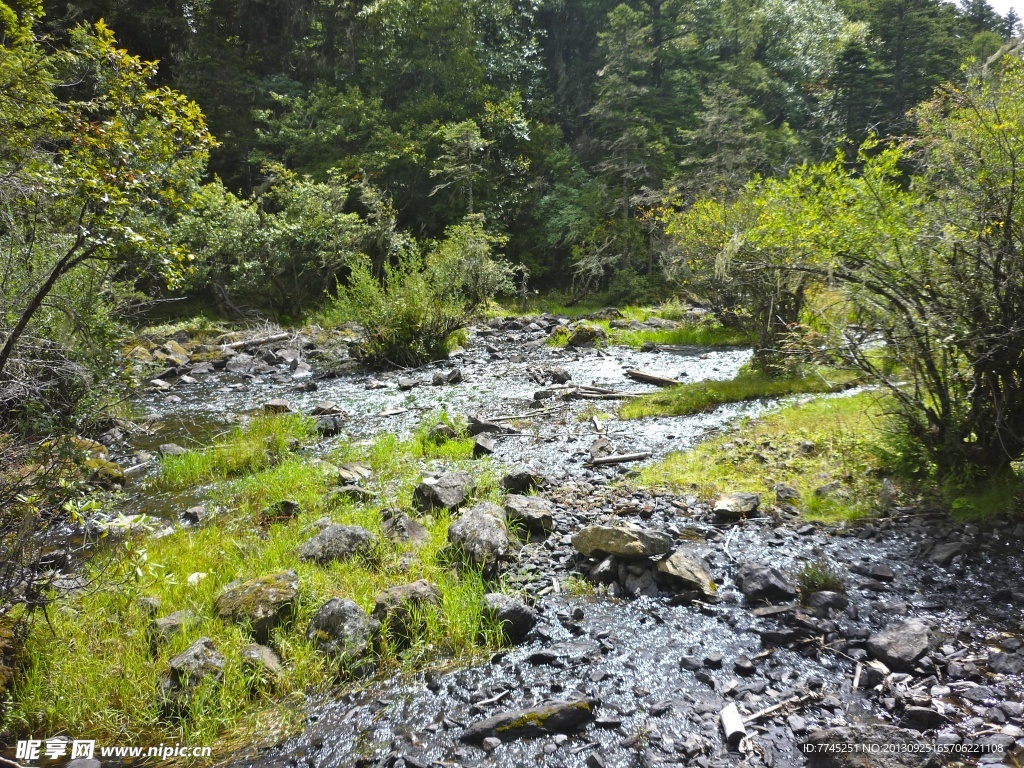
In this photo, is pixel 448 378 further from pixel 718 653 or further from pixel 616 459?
pixel 718 653

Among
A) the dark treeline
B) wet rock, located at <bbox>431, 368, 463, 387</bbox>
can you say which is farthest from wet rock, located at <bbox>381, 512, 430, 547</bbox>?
the dark treeline

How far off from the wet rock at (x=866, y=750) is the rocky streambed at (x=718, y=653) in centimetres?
1

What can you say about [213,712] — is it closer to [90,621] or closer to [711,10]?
[90,621]

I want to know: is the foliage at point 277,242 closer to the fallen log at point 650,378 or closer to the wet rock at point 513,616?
the fallen log at point 650,378

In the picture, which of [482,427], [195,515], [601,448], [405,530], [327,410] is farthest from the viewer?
[327,410]

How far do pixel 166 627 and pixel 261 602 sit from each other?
0.72 meters

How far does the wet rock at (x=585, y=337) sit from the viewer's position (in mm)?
19594

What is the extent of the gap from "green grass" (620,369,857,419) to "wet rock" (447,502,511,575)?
5.52m

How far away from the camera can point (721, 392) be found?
11.4 metres

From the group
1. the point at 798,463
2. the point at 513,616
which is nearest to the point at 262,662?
the point at 513,616

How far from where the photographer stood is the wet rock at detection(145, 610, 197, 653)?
431 centimetres

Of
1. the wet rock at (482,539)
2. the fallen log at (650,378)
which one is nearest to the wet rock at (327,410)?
the wet rock at (482,539)

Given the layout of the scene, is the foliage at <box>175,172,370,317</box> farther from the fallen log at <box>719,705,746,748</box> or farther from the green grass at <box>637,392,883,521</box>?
the fallen log at <box>719,705,746,748</box>

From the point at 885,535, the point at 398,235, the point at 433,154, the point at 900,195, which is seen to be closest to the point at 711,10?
the point at 433,154
